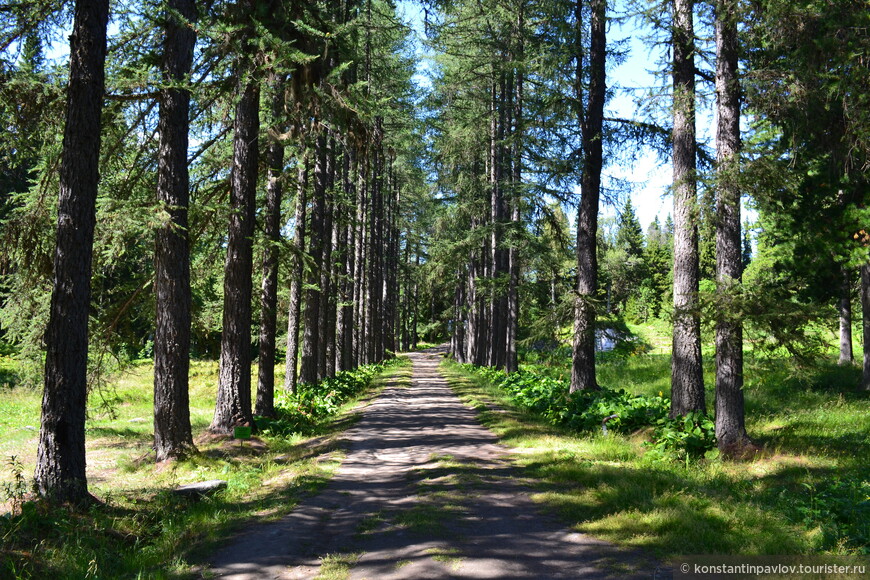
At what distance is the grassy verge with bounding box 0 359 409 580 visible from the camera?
16.9ft

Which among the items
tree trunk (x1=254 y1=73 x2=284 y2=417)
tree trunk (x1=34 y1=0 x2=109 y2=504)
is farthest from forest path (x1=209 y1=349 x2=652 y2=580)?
tree trunk (x1=254 y1=73 x2=284 y2=417)

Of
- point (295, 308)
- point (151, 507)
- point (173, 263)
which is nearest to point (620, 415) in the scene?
point (151, 507)

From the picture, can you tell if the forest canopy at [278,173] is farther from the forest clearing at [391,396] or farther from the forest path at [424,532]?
the forest path at [424,532]

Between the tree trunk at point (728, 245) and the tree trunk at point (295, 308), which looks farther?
the tree trunk at point (295, 308)

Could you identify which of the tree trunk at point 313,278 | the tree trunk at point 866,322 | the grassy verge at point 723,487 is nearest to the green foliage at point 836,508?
the grassy verge at point 723,487

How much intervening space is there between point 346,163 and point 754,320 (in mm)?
19593

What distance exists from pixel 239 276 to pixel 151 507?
5.67 metres

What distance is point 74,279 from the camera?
21.7 ft

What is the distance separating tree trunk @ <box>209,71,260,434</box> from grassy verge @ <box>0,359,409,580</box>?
766 mm

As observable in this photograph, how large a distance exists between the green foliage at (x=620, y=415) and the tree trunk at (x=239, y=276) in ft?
22.0

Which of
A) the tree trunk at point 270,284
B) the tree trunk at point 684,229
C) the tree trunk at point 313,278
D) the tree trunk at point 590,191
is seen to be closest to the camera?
the tree trunk at point 684,229

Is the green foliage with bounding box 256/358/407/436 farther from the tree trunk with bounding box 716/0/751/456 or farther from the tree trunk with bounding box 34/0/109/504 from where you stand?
the tree trunk with bounding box 716/0/751/456

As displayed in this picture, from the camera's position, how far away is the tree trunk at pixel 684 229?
33.5 ft

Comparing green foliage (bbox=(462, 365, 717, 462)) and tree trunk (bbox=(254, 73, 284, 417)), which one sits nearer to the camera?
green foliage (bbox=(462, 365, 717, 462))
